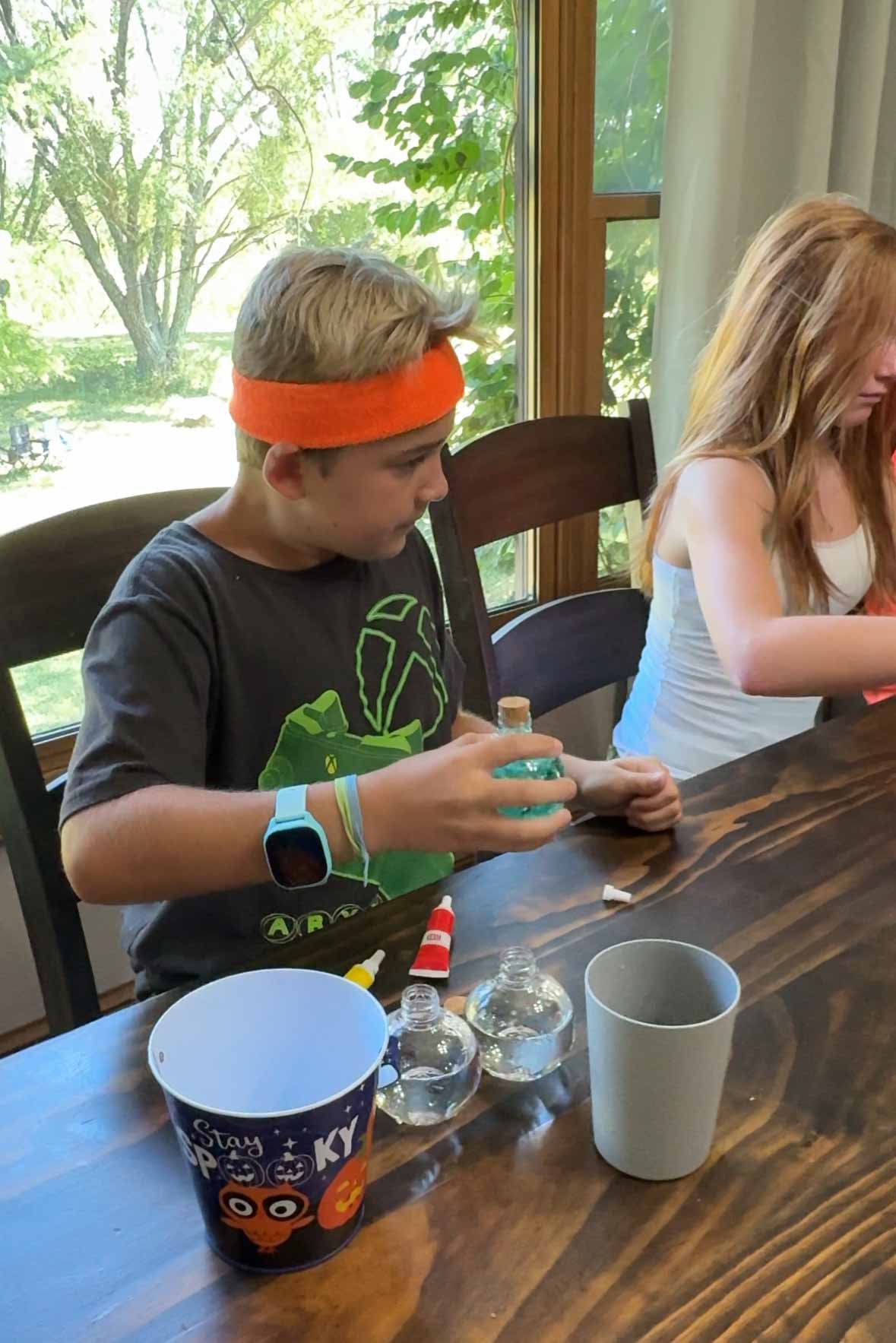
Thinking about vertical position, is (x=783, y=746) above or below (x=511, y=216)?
below

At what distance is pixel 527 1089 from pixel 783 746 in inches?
21.6

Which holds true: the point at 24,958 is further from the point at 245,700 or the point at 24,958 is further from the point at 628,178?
the point at 628,178

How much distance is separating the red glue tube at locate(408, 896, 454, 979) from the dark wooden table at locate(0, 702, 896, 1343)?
0.01 m

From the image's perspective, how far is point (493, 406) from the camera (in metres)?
2.03

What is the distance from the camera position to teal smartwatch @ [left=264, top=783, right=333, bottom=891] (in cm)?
72

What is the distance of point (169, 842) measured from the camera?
768 mm

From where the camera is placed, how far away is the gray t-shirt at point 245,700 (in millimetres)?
849

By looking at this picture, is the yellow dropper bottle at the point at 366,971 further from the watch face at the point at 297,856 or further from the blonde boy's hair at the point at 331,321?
the blonde boy's hair at the point at 331,321

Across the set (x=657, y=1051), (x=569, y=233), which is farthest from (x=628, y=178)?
(x=657, y=1051)

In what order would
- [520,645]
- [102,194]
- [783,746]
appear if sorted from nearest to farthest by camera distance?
[783,746] < [102,194] < [520,645]

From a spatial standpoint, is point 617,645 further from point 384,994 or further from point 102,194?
point 384,994

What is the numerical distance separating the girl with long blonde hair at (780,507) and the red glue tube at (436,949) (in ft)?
1.78

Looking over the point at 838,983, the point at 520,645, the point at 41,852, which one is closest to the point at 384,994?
the point at 838,983

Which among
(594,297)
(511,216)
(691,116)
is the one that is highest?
(691,116)
